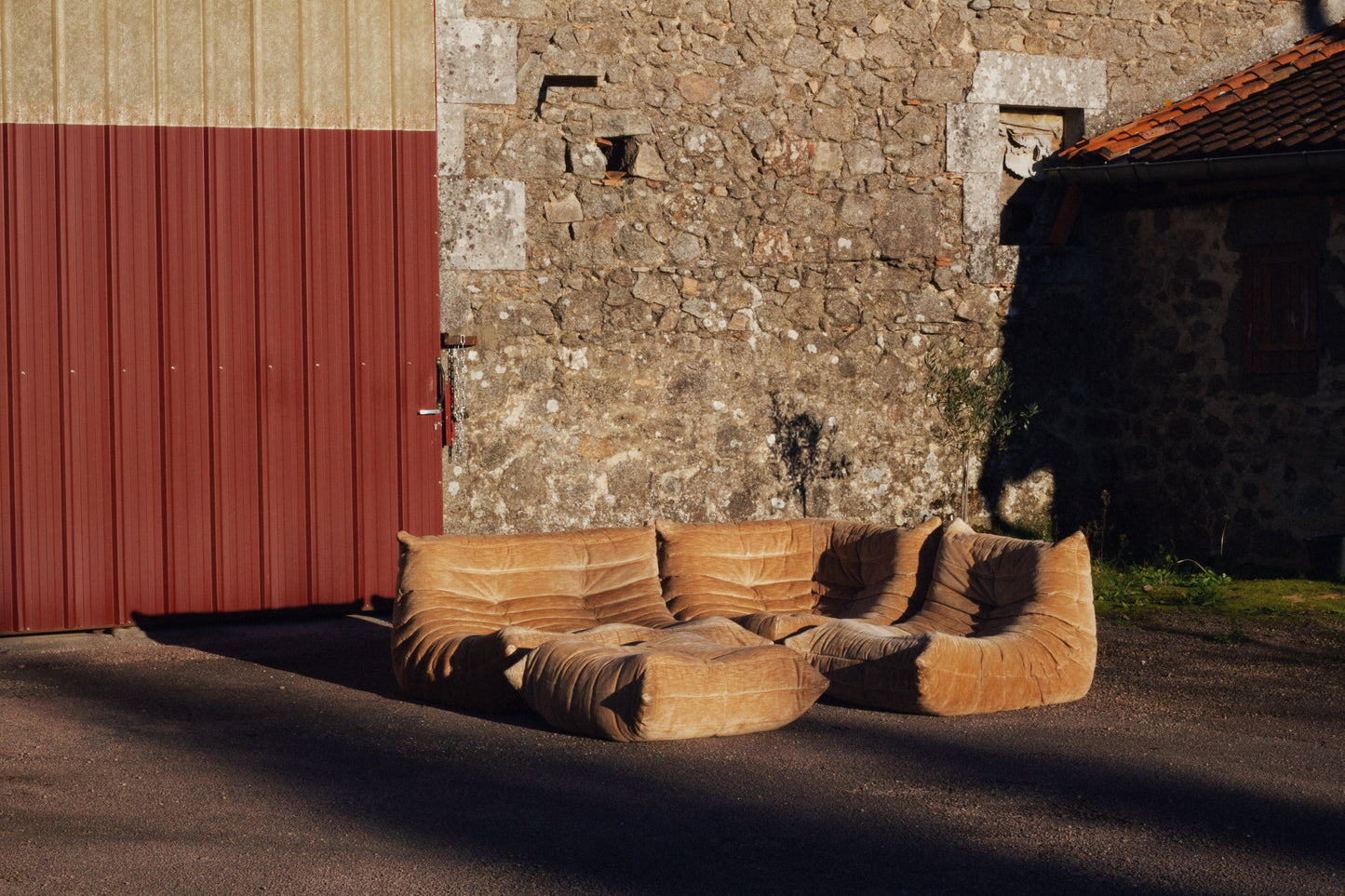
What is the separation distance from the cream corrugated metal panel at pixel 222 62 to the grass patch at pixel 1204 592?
4766 mm

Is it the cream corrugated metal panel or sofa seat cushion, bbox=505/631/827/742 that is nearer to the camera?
sofa seat cushion, bbox=505/631/827/742

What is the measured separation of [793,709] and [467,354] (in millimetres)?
3564

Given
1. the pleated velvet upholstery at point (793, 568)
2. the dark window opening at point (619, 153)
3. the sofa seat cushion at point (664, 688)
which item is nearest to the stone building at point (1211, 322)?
the dark window opening at point (619, 153)

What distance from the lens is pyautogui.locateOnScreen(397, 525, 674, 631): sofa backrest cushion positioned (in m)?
5.51

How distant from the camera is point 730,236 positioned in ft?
25.6

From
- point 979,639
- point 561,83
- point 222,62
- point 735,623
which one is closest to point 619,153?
point 561,83

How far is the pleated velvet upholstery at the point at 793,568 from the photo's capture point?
229 inches

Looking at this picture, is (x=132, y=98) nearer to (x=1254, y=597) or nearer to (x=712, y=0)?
(x=712, y=0)

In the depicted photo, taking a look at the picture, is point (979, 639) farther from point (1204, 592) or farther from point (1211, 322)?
point (1211, 322)

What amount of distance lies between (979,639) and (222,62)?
499 cm

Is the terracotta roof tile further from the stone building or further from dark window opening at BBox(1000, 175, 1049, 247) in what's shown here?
dark window opening at BBox(1000, 175, 1049, 247)

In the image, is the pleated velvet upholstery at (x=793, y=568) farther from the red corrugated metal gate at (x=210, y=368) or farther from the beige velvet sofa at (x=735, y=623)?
the red corrugated metal gate at (x=210, y=368)

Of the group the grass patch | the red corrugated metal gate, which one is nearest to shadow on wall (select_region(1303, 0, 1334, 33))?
the grass patch

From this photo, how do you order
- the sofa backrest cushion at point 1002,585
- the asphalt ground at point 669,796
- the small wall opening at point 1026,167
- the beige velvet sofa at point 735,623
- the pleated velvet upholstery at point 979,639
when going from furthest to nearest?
the small wall opening at point 1026,167, the sofa backrest cushion at point 1002,585, the pleated velvet upholstery at point 979,639, the beige velvet sofa at point 735,623, the asphalt ground at point 669,796
